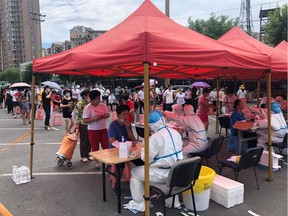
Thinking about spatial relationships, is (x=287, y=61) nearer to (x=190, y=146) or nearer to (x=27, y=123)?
(x=190, y=146)

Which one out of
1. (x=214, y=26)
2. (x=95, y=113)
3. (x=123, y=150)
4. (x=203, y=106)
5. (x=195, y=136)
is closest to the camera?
(x=123, y=150)

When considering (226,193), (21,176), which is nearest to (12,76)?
(21,176)

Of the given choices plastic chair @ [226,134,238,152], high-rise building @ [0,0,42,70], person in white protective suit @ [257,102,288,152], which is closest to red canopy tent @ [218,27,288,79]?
person in white protective suit @ [257,102,288,152]

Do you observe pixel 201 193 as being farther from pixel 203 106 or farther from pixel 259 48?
pixel 203 106

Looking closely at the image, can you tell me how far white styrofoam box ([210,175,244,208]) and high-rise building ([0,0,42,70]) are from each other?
7281cm

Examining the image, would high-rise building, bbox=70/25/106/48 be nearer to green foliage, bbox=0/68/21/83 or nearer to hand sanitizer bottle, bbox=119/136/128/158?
green foliage, bbox=0/68/21/83

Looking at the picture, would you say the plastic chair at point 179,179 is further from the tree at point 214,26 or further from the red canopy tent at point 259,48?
the tree at point 214,26

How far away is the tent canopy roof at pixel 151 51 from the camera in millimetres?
3273

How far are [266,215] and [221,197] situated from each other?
0.65 m

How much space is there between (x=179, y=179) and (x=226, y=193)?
1.11m

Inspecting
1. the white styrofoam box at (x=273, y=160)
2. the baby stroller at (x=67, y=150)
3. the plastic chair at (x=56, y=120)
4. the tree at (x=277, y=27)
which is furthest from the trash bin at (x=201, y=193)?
the tree at (x=277, y=27)

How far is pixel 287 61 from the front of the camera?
4.86 meters

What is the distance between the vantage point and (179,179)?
3244 mm

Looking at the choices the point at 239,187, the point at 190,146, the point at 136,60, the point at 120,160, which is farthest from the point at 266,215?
the point at 136,60
